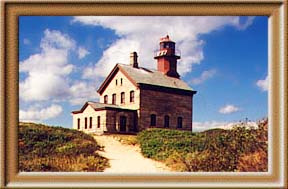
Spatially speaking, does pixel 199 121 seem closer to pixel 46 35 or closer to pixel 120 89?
pixel 120 89

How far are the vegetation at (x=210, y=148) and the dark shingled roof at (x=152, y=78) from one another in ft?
2.53

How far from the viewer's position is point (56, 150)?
32.6 ft

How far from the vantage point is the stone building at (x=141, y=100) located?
10039 millimetres

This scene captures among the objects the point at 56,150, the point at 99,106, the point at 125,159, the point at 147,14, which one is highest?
the point at 147,14

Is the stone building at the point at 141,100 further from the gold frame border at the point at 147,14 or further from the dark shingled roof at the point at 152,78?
the gold frame border at the point at 147,14

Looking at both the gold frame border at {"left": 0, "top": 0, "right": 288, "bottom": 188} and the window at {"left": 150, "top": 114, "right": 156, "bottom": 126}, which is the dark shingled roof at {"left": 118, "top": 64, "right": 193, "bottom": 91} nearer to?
the window at {"left": 150, "top": 114, "right": 156, "bottom": 126}

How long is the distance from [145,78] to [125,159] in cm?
146

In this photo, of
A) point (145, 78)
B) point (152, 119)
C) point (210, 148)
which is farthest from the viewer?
point (145, 78)

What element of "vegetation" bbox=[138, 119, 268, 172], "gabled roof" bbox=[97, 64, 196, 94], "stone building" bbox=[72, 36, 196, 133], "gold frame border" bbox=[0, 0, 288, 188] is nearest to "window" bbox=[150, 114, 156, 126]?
"stone building" bbox=[72, 36, 196, 133]

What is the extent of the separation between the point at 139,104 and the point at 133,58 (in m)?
0.94

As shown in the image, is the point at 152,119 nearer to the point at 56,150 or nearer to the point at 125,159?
the point at 125,159

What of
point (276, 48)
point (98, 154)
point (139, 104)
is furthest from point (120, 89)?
point (276, 48)

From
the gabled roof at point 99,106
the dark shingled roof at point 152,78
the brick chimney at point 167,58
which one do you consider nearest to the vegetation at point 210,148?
the gabled roof at point 99,106

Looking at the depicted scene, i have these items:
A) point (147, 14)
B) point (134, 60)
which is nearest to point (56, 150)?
point (134, 60)
